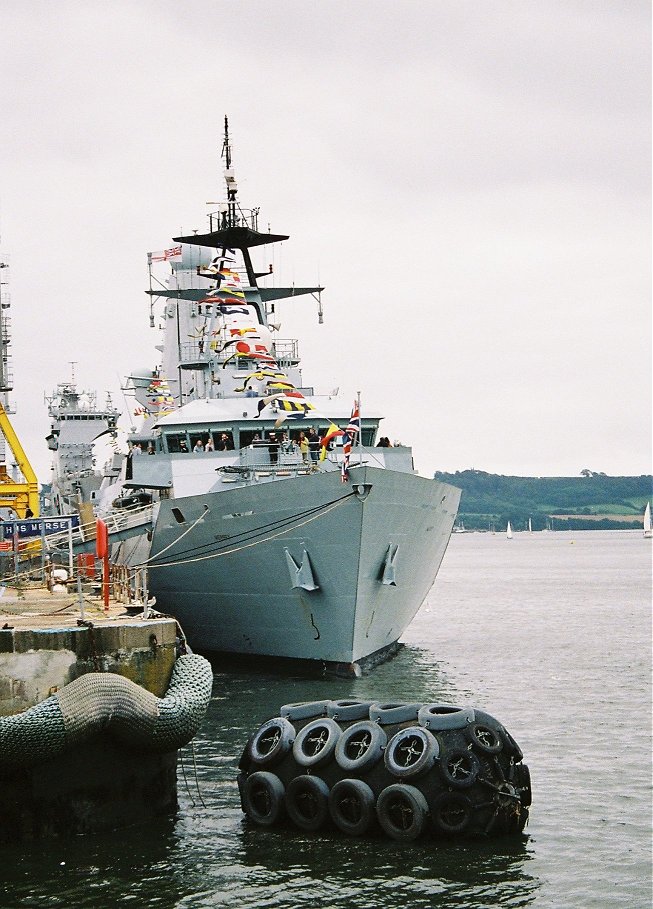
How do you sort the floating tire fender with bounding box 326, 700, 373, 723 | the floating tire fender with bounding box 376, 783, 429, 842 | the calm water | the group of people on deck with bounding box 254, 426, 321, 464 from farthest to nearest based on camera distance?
the group of people on deck with bounding box 254, 426, 321, 464
the floating tire fender with bounding box 326, 700, 373, 723
the floating tire fender with bounding box 376, 783, 429, 842
the calm water

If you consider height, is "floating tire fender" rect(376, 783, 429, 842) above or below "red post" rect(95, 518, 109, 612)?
below

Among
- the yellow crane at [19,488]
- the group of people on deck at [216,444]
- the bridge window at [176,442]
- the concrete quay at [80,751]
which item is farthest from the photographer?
the yellow crane at [19,488]

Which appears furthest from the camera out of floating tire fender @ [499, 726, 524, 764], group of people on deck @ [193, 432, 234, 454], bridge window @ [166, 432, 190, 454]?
bridge window @ [166, 432, 190, 454]

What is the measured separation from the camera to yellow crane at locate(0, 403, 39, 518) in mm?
36531

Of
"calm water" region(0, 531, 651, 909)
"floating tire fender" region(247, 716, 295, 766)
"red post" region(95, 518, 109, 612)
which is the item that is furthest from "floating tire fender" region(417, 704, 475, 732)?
"red post" region(95, 518, 109, 612)

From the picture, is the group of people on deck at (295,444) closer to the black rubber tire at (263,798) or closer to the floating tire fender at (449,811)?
the black rubber tire at (263,798)

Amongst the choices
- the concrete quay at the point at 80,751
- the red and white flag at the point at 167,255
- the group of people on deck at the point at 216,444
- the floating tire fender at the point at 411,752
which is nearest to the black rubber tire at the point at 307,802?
the floating tire fender at the point at 411,752

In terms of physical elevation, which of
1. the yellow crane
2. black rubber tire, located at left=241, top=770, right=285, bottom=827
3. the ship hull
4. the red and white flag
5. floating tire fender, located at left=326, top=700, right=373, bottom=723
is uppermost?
the red and white flag

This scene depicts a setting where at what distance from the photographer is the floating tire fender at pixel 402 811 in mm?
13633

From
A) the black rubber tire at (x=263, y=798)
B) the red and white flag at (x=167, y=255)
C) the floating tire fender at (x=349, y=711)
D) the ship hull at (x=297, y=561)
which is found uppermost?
the red and white flag at (x=167, y=255)

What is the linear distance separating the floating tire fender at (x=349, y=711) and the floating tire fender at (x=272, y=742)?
0.61 meters

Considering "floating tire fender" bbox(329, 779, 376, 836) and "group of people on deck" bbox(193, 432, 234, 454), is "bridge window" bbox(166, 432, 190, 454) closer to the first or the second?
"group of people on deck" bbox(193, 432, 234, 454)

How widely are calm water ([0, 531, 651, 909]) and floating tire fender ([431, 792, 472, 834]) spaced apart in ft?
0.76

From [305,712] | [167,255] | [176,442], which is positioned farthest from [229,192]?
[305,712]
